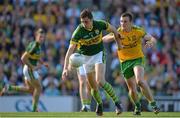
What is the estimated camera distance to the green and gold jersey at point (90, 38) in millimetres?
16641

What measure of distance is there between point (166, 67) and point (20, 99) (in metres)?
4.99

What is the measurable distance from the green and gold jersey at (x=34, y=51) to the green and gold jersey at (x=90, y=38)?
14.3ft

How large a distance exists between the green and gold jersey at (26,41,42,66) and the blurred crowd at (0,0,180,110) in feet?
10.2

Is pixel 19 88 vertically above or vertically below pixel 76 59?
below

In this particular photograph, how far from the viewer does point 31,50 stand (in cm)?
2152

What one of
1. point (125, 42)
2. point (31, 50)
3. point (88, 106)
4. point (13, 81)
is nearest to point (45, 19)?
point (13, 81)

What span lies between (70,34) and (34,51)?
540cm

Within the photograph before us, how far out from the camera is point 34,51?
21.6 m

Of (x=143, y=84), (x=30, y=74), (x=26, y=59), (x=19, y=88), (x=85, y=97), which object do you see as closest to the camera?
(x=143, y=84)

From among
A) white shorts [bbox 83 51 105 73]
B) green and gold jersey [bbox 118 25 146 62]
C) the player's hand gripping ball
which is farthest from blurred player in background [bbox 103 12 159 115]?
the player's hand gripping ball

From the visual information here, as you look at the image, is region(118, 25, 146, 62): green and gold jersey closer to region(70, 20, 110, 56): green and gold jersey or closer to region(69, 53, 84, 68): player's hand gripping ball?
region(70, 20, 110, 56): green and gold jersey

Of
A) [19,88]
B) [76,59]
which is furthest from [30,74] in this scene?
[76,59]

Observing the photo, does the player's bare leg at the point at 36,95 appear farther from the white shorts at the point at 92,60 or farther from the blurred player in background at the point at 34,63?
the white shorts at the point at 92,60

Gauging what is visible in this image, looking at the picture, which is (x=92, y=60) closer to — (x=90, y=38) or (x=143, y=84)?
(x=90, y=38)
